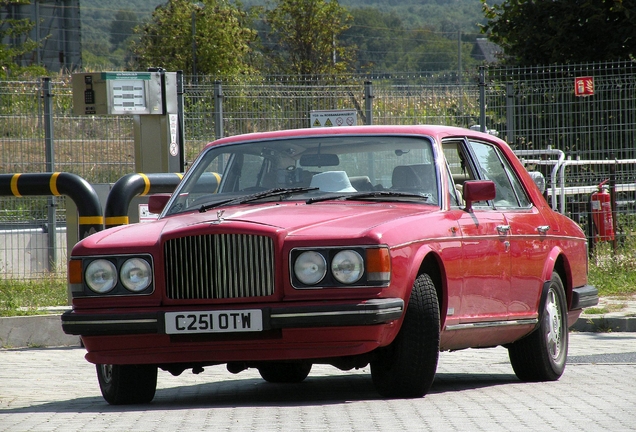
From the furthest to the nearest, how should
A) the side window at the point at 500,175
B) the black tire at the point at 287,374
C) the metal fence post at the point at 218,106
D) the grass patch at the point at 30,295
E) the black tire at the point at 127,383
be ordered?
the metal fence post at the point at 218,106 → the grass patch at the point at 30,295 → the side window at the point at 500,175 → the black tire at the point at 287,374 → the black tire at the point at 127,383

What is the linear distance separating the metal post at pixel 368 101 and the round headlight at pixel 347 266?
1141 centimetres

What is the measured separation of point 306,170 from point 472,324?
1439 millimetres

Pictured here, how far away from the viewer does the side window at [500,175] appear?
8.61m

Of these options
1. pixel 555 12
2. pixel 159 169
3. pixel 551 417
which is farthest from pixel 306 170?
pixel 555 12

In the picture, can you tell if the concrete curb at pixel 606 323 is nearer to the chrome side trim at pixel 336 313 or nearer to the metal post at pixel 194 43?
the chrome side trim at pixel 336 313

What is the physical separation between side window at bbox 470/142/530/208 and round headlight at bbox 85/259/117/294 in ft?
9.39

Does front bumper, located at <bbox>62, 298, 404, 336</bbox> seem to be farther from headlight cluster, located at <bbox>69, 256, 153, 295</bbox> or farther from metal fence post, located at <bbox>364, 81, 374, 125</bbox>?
metal fence post, located at <bbox>364, 81, 374, 125</bbox>

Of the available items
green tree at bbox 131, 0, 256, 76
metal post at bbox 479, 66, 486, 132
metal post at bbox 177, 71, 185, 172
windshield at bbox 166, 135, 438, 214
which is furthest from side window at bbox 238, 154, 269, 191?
green tree at bbox 131, 0, 256, 76

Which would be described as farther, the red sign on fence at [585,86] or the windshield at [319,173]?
the red sign on fence at [585,86]

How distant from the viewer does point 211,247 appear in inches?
264

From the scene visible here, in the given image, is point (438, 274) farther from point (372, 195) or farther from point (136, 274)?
point (136, 274)

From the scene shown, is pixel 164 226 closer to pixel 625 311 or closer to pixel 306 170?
pixel 306 170

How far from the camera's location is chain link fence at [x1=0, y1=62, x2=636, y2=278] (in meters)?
15.9

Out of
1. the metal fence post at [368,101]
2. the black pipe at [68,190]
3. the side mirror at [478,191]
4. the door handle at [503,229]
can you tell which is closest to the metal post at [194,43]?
the metal fence post at [368,101]
